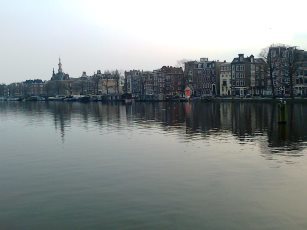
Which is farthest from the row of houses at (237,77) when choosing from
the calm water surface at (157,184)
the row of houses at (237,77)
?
the calm water surface at (157,184)

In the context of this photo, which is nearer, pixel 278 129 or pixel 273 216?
pixel 273 216

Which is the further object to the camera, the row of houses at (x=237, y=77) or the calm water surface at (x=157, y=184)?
the row of houses at (x=237, y=77)

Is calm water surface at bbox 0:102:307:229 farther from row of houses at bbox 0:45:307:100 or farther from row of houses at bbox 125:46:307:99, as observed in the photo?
row of houses at bbox 125:46:307:99

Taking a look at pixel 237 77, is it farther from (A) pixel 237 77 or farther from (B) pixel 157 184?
(B) pixel 157 184

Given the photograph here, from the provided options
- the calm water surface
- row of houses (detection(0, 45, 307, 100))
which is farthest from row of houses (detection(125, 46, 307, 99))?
the calm water surface

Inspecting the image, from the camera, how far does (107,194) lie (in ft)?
58.4

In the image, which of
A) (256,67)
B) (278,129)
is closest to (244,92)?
(256,67)

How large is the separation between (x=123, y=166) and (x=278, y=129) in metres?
21.5

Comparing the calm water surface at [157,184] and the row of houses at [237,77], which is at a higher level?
the row of houses at [237,77]

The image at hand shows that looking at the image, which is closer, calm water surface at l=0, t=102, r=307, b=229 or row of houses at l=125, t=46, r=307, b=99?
calm water surface at l=0, t=102, r=307, b=229

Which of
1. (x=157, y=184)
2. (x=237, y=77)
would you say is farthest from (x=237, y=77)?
(x=157, y=184)

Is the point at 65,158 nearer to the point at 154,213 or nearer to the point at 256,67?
the point at 154,213

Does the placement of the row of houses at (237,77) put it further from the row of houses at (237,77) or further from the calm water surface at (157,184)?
the calm water surface at (157,184)

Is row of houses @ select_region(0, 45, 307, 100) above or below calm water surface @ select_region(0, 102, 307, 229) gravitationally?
above
